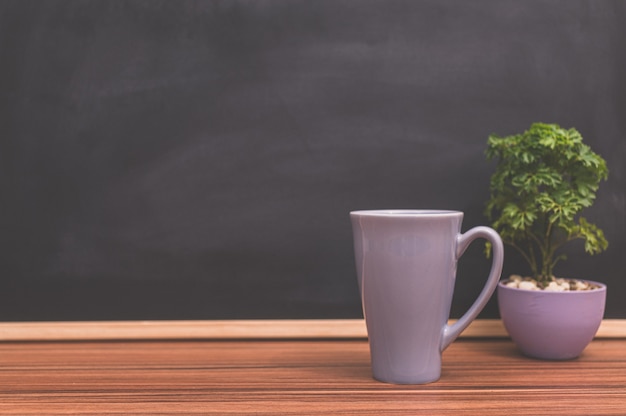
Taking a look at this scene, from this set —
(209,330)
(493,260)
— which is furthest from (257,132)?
(493,260)

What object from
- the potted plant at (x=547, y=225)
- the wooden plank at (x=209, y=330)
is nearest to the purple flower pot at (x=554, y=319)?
the potted plant at (x=547, y=225)

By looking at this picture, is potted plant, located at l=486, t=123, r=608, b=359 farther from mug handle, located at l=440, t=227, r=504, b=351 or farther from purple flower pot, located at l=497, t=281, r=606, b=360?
mug handle, located at l=440, t=227, r=504, b=351

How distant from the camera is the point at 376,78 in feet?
3.32

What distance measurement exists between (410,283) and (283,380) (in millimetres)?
197

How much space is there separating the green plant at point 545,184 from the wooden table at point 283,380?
0.50 ft

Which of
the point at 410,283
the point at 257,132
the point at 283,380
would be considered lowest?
the point at 283,380

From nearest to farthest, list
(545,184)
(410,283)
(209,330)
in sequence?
(410,283), (545,184), (209,330)

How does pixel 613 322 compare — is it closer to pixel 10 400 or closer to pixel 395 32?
pixel 395 32

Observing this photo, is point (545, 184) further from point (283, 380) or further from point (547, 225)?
point (283, 380)

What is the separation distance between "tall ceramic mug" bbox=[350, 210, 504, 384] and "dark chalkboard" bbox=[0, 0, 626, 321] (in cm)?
24

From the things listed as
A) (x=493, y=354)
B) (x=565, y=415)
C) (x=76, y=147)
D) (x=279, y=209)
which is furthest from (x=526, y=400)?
(x=76, y=147)

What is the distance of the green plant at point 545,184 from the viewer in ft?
2.90

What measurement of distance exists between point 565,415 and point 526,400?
0.05 meters

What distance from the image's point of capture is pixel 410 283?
2.48ft
